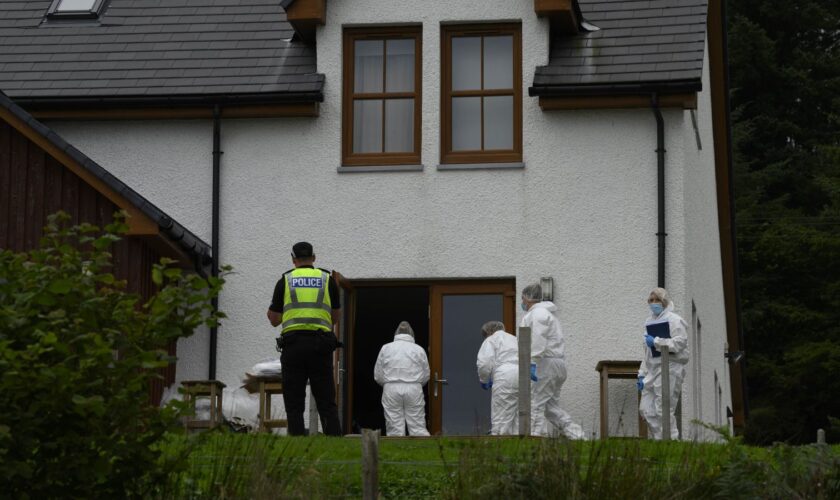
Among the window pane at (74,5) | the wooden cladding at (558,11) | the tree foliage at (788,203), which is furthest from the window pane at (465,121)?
the tree foliage at (788,203)

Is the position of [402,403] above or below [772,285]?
below

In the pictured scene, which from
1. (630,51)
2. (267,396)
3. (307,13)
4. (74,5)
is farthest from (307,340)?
(74,5)

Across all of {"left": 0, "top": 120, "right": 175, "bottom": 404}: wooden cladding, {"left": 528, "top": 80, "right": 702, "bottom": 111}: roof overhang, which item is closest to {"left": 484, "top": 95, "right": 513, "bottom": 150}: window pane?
{"left": 528, "top": 80, "right": 702, "bottom": 111}: roof overhang

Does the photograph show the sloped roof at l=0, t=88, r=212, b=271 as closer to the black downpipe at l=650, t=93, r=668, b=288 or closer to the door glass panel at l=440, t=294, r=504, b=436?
the door glass panel at l=440, t=294, r=504, b=436

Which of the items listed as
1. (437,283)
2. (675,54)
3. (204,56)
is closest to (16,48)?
(204,56)

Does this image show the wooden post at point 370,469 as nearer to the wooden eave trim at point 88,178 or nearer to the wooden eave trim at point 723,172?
the wooden eave trim at point 88,178

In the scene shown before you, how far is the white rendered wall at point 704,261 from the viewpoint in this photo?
72.2 feet

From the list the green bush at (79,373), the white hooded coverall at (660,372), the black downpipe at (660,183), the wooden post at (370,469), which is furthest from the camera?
the black downpipe at (660,183)

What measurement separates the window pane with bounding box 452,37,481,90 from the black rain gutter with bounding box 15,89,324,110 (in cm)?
168

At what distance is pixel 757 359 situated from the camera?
45.2 meters

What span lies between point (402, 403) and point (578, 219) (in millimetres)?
3060

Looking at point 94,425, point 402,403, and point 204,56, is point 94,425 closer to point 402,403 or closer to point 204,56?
point 402,403

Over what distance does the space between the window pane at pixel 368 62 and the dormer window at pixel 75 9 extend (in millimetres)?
4121

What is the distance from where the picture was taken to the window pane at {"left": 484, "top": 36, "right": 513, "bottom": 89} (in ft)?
71.6
